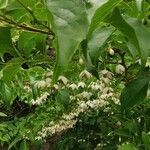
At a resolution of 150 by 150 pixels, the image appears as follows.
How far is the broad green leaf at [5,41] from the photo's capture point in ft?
1.75

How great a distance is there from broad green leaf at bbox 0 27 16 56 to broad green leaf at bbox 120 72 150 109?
202mm

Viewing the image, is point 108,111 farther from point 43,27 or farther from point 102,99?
point 43,27

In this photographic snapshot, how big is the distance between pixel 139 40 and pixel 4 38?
7.8 inches

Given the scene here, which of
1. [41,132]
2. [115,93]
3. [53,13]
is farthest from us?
[41,132]

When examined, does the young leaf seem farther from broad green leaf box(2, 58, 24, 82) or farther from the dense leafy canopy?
broad green leaf box(2, 58, 24, 82)

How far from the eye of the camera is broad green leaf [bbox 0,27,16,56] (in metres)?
0.53

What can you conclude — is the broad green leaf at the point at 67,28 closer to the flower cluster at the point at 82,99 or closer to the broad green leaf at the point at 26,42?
the broad green leaf at the point at 26,42

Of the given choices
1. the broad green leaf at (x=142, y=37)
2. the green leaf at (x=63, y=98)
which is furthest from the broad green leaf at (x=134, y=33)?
the green leaf at (x=63, y=98)

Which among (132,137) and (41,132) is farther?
(41,132)

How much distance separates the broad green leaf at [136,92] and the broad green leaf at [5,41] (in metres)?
0.20

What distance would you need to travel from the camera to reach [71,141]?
3797 mm

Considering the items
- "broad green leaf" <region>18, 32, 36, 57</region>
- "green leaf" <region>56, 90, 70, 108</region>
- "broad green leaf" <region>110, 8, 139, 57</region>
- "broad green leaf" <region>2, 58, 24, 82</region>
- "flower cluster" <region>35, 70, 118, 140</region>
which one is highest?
"broad green leaf" <region>110, 8, 139, 57</region>

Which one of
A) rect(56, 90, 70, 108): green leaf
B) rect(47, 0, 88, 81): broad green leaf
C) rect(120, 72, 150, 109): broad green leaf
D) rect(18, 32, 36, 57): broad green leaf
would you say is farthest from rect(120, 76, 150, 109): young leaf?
rect(56, 90, 70, 108): green leaf

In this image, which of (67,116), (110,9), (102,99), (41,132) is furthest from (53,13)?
(41,132)
